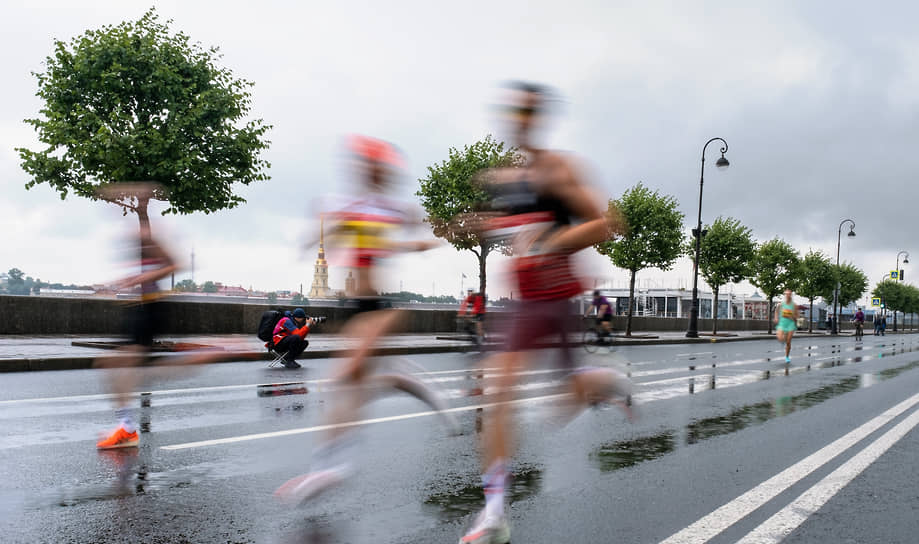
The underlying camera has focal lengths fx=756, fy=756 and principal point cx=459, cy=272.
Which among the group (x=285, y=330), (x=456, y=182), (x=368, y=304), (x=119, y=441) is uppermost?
(x=456, y=182)

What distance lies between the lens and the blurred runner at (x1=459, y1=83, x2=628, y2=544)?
145 inches

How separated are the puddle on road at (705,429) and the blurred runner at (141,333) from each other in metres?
3.14

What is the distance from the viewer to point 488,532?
3609 mm

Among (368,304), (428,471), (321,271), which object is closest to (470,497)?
(428,471)

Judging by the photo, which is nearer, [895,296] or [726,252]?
[726,252]

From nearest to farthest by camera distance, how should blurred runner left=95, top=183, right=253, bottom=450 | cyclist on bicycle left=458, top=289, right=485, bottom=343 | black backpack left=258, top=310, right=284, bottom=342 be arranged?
blurred runner left=95, top=183, right=253, bottom=450, black backpack left=258, top=310, right=284, bottom=342, cyclist on bicycle left=458, top=289, right=485, bottom=343

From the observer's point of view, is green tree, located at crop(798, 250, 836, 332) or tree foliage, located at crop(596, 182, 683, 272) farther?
green tree, located at crop(798, 250, 836, 332)

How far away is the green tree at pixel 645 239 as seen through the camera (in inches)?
1278

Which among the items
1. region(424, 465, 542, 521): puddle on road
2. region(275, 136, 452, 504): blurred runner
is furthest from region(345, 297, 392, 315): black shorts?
region(424, 465, 542, 521): puddle on road

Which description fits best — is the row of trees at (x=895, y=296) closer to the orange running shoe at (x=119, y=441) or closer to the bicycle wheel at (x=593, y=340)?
the bicycle wheel at (x=593, y=340)

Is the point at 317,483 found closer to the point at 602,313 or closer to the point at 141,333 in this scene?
the point at 141,333

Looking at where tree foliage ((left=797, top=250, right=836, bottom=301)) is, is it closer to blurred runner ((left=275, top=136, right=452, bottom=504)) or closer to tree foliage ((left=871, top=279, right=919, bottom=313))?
tree foliage ((left=871, top=279, right=919, bottom=313))

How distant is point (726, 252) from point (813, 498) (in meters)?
41.0

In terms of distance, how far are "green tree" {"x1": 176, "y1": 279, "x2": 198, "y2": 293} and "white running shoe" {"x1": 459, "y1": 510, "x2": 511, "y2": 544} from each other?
12.3 feet
